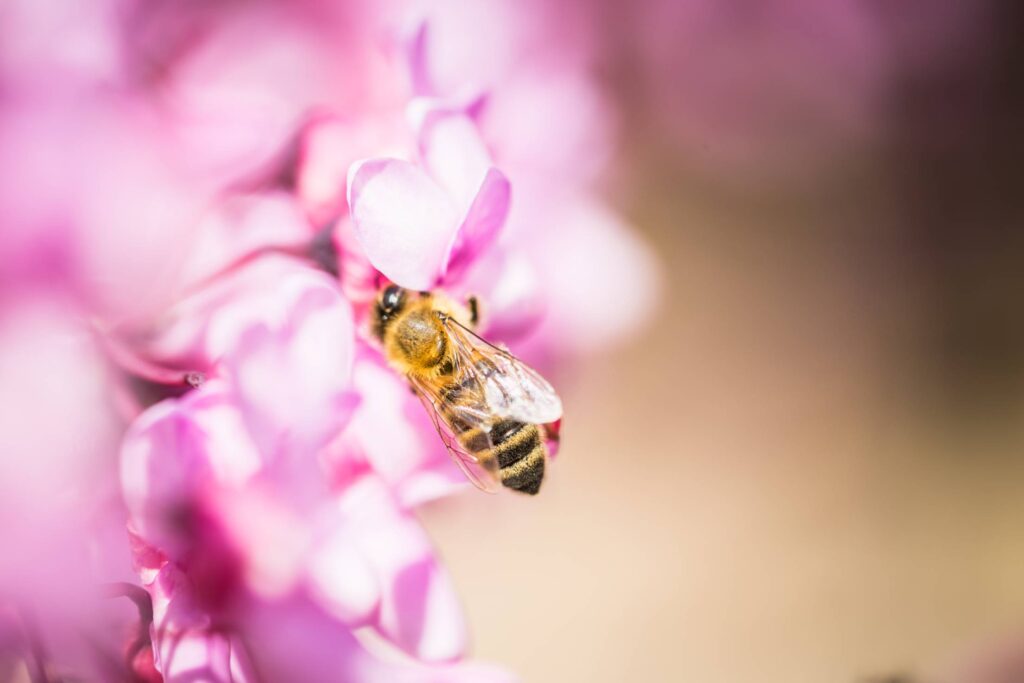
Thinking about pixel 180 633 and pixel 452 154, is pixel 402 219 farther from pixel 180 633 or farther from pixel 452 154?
pixel 180 633

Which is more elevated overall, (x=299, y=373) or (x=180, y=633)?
(x=299, y=373)

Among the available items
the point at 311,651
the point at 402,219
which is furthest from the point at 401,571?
the point at 402,219

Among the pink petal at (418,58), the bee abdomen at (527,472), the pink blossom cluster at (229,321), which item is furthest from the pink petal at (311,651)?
the pink petal at (418,58)

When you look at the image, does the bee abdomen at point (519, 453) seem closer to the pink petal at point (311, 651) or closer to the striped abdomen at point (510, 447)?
the striped abdomen at point (510, 447)

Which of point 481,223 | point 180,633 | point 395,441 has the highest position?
point 481,223

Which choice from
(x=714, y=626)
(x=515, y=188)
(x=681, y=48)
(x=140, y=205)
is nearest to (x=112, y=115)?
(x=140, y=205)

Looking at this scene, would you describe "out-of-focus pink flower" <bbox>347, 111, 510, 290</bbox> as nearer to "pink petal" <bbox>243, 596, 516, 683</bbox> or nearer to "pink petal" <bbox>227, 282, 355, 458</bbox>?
"pink petal" <bbox>227, 282, 355, 458</bbox>
